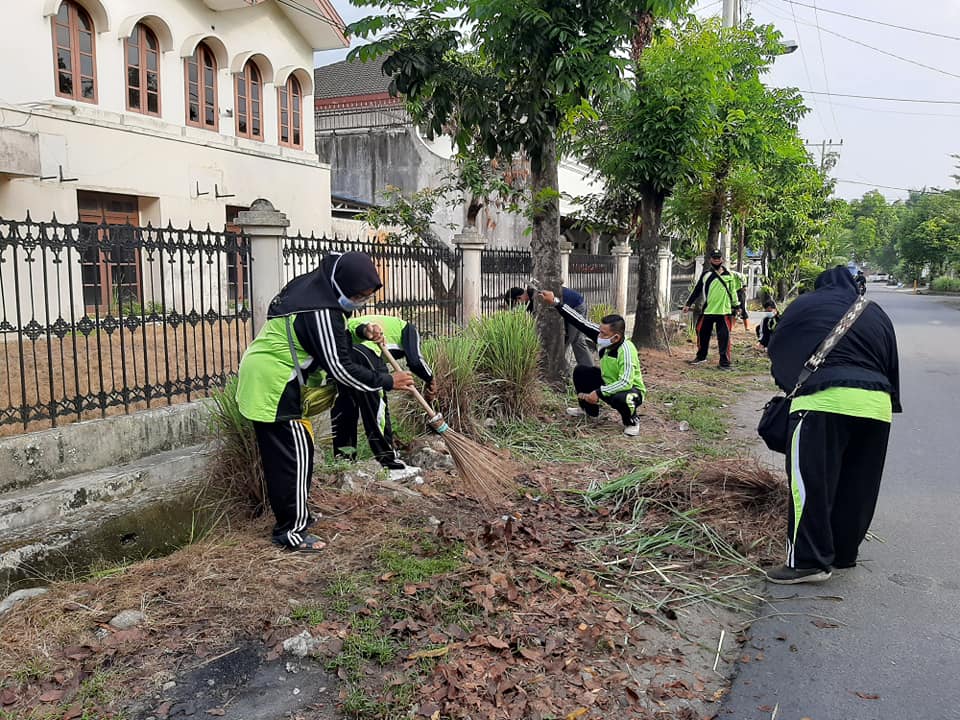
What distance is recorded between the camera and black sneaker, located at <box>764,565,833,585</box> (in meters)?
3.85

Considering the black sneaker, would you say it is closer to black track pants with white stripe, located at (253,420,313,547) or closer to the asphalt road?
the asphalt road

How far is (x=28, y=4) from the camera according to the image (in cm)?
1061

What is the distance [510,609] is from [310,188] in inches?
570

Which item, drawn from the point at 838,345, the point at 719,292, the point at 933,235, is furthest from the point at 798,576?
the point at 933,235

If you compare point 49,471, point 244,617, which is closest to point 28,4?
point 49,471

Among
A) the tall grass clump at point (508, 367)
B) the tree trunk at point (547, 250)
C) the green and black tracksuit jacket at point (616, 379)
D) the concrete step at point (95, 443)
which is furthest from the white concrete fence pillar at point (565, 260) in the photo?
the concrete step at point (95, 443)

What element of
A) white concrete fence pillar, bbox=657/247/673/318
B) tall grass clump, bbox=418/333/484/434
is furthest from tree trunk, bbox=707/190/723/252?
tall grass clump, bbox=418/333/484/434

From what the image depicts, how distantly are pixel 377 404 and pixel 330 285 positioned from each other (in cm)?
147

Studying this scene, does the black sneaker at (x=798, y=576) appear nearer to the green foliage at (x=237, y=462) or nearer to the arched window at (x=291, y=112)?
the green foliage at (x=237, y=462)

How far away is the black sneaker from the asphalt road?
4cm

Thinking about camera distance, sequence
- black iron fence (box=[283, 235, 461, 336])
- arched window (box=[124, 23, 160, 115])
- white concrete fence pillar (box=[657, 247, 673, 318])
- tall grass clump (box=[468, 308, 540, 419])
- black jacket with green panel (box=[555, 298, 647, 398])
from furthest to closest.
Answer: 1. white concrete fence pillar (box=[657, 247, 673, 318])
2. arched window (box=[124, 23, 160, 115])
3. black iron fence (box=[283, 235, 461, 336])
4. tall grass clump (box=[468, 308, 540, 419])
5. black jacket with green panel (box=[555, 298, 647, 398])

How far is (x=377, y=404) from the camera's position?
525cm

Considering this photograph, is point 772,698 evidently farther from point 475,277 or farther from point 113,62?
point 113,62

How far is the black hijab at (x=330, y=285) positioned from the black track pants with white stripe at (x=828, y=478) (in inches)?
92.8
